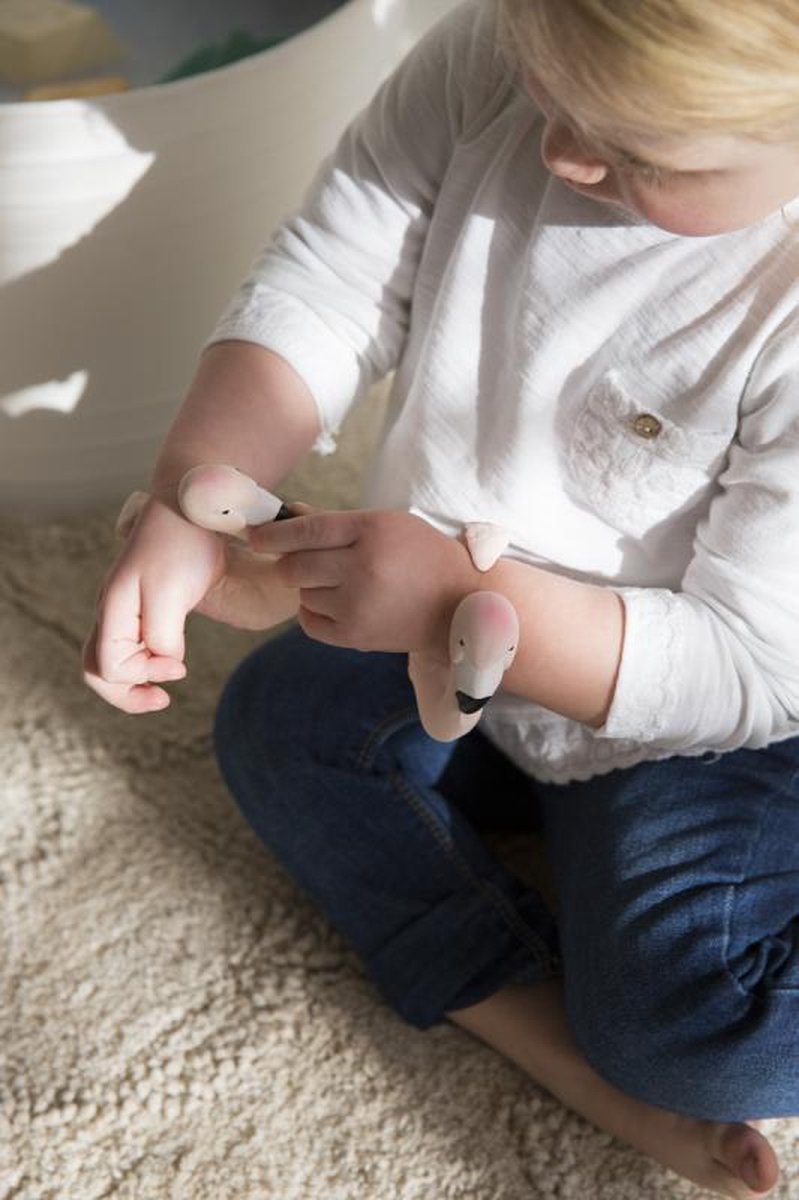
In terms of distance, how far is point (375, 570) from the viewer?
672 millimetres

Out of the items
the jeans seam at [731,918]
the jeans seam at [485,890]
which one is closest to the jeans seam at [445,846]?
the jeans seam at [485,890]

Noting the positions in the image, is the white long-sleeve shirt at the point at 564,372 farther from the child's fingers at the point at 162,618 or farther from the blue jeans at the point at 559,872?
the child's fingers at the point at 162,618

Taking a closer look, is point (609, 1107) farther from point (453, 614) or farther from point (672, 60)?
point (672, 60)

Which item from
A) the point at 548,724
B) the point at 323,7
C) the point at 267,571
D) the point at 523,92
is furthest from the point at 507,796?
the point at 323,7

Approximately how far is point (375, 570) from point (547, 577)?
8 cm

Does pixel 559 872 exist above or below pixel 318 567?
below

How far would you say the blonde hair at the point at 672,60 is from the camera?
1.73 ft

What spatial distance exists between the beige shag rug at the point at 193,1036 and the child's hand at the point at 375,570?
0.88 feet

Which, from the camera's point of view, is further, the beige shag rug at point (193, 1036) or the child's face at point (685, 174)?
the beige shag rug at point (193, 1036)

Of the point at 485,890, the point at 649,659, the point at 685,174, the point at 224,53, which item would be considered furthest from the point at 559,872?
the point at 224,53

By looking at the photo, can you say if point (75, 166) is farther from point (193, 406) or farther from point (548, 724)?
point (548, 724)

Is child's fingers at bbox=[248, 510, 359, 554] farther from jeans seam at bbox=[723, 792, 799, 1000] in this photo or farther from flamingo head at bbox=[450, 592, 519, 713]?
jeans seam at bbox=[723, 792, 799, 1000]

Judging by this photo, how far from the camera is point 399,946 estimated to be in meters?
0.85

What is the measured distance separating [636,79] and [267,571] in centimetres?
28
